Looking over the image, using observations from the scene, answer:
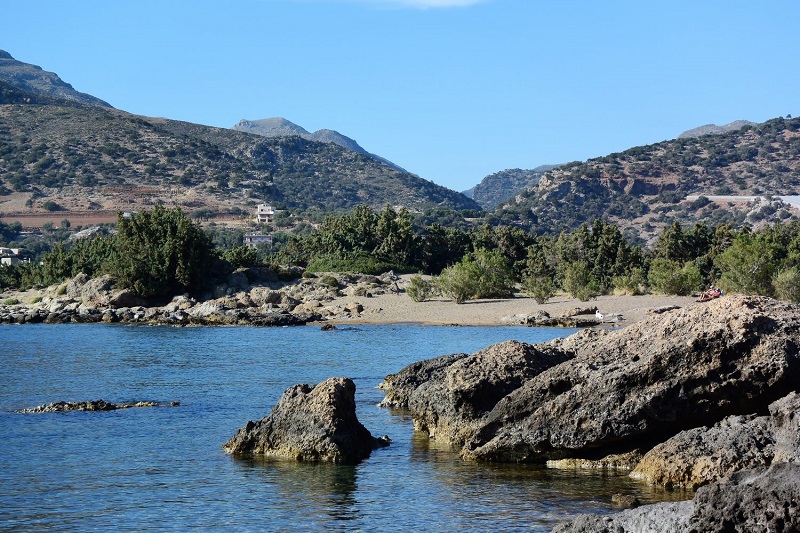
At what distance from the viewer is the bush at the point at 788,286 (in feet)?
154

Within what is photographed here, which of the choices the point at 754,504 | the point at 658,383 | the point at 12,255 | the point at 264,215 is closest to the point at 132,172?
the point at 264,215

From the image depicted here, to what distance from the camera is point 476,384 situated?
17156 mm

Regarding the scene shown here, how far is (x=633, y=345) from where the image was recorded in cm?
1539

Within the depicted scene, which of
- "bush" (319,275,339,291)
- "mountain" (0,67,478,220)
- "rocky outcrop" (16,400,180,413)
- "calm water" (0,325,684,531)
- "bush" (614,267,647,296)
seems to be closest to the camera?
"calm water" (0,325,684,531)

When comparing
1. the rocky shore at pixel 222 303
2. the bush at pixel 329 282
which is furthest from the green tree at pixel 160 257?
the bush at pixel 329 282

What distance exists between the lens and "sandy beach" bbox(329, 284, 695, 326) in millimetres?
49031

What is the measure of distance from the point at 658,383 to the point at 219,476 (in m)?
6.95

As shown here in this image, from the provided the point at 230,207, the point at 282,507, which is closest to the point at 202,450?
the point at 282,507

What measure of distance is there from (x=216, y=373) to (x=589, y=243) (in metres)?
40.9

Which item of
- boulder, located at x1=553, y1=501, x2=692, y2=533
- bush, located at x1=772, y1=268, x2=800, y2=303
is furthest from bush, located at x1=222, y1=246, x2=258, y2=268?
boulder, located at x1=553, y1=501, x2=692, y2=533

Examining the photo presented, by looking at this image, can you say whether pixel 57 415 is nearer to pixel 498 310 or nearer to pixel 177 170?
pixel 498 310

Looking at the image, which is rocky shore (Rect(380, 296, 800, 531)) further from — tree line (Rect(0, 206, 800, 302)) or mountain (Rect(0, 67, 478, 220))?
mountain (Rect(0, 67, 478, 220))

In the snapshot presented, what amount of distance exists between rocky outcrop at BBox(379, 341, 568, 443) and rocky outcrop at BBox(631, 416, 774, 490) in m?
3.48

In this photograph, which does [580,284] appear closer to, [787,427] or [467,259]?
[467,259]
